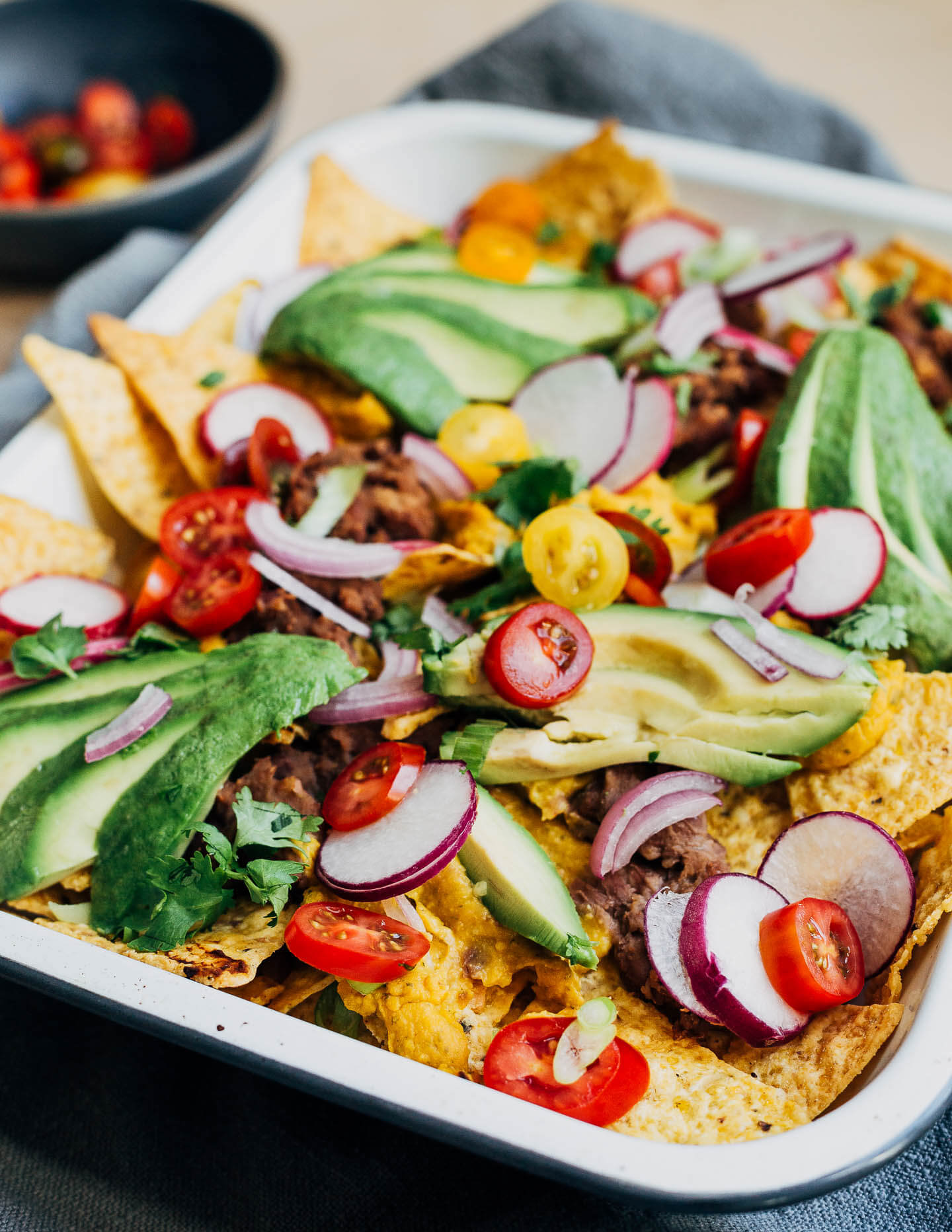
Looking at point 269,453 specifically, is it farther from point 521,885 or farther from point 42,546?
point 521,885

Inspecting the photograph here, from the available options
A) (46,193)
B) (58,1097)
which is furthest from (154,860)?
(46,193)

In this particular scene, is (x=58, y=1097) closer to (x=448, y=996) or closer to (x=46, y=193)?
(x=448, y=996)

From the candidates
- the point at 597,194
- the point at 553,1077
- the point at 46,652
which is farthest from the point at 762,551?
the point at 597,194

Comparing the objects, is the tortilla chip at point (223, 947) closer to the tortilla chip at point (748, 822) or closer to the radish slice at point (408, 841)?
the radish slice at point (408, 841)

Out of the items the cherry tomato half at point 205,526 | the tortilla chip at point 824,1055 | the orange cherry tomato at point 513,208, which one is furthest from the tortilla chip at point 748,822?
the orange cherry tomato at point 513,208

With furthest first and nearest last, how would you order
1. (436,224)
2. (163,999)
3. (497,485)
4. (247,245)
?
(436,224), (247,245), (497,485), (163,999)

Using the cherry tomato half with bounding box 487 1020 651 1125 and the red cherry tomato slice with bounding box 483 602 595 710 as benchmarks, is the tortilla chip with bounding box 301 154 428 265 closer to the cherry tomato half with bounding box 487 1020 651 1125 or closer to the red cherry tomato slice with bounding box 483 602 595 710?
the red cherry tomato slice with bounding box 483 602 595 710

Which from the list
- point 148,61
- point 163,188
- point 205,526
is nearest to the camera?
point 205,526
